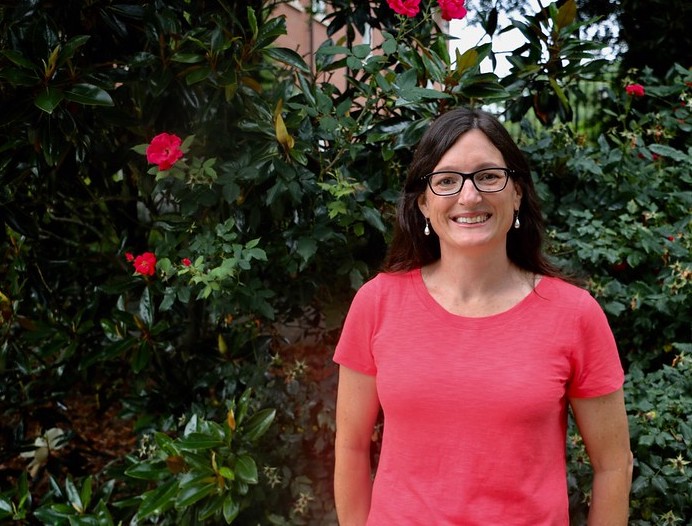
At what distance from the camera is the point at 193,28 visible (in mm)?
2756

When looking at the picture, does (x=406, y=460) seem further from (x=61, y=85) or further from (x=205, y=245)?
(x=61, y=85)

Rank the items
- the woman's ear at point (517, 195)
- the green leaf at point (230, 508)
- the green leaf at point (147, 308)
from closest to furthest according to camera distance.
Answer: the woman's ear at point (517, 195), the green leaf at point (230, 508), the green leaf at point (147, 308)

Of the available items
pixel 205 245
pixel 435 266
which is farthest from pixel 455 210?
pixel 205 245

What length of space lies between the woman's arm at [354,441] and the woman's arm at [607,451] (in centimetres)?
50

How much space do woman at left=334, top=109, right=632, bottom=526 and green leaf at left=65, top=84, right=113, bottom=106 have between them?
1137 millimetres

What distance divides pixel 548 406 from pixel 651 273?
2000 mm

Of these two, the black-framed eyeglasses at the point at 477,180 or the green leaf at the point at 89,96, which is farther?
the green leaf at the point at 89,96

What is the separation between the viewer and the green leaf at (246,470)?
2.54 meters

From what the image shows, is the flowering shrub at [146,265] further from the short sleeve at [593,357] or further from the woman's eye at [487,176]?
the short sleeve at [593,357]

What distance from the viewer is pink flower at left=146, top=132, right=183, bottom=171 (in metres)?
2.53

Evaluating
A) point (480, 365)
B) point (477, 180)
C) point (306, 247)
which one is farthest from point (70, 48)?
point (480, 365)

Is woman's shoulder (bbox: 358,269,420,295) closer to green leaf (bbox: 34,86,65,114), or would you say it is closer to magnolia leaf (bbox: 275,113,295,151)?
magnolia leaf (bbox: 275,113,295,151)

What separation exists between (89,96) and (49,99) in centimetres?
13

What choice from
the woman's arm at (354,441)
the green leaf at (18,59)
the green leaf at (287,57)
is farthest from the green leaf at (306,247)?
the green leaf at (18,59)
